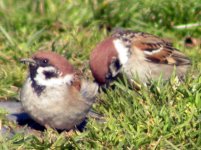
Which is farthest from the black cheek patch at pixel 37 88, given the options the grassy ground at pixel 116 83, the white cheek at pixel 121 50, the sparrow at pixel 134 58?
the white cheek at pixel 121 50

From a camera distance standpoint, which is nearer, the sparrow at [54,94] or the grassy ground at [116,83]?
the grassy ground at [116,83]

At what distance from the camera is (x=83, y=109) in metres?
5.75

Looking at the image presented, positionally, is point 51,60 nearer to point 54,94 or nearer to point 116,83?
point 54,94

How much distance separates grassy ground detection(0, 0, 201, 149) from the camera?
5098 mm

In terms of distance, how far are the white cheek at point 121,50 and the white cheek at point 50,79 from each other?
46.3 inches

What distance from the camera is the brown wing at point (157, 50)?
711cm

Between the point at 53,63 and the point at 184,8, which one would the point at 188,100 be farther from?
the point at 184,8

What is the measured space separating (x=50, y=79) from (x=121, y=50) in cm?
137

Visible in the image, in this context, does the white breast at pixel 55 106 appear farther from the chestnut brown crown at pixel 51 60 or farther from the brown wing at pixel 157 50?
the brown wing at pixel 157 50

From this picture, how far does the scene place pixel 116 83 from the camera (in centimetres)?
588

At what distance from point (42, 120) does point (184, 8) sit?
3.12 m

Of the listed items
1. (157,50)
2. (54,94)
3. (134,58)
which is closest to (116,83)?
(54,94)

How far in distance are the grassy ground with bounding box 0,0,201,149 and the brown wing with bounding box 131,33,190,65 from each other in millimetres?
155

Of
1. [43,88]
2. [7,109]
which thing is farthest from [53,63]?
[7,109]
